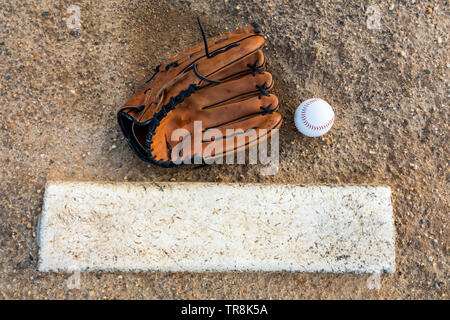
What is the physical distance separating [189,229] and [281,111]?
1.03 metres

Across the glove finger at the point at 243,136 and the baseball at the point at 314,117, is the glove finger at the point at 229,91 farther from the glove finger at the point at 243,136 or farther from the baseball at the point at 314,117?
the baseball at the point at 314,117

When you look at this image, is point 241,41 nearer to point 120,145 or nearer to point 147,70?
point 147,70

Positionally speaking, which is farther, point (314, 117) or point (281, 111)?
point (281, 111)

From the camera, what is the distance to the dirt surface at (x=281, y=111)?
219 centimetres

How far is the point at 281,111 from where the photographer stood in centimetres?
235

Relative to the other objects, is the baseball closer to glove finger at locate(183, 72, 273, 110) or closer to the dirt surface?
the dirt surface

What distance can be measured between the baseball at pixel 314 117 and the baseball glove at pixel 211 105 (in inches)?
6.5

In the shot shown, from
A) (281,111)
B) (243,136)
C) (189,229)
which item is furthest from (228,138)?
(189,229)

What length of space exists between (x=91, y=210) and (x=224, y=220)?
32.8 inches

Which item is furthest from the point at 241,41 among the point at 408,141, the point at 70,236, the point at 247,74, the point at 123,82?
the point at 70,236

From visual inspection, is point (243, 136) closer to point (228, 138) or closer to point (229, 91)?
point (228, 138)

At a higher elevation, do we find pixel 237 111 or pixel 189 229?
pixel 237 111

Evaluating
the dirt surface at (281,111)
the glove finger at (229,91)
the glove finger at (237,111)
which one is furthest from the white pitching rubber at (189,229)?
the glove finger at (229,91)

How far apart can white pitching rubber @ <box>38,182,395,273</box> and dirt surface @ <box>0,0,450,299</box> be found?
0.14 meters
